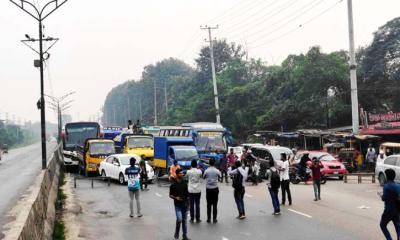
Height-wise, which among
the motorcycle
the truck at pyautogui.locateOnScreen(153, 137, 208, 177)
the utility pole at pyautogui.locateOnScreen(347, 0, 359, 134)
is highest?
the utility pole at pyautogui.locateOnScreen(347, 0, 359, 134)

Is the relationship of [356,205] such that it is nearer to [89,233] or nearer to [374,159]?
[89,233]

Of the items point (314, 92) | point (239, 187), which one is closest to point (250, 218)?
point (239, 187)

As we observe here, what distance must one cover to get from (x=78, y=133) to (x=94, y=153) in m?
6.77

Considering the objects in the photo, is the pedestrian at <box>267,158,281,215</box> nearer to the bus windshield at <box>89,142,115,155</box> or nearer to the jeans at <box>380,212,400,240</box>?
the jeans at <box>380,212,400,240</box>

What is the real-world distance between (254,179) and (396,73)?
2686 cm

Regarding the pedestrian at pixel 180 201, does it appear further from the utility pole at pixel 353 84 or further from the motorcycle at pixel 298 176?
the utility pole at pixel 353 84

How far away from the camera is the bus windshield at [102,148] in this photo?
108ft

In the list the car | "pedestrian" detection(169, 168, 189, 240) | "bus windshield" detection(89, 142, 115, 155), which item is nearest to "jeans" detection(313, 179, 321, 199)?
the car

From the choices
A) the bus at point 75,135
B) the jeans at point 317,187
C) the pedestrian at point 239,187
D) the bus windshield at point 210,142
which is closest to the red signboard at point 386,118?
the bus windshield at point 210,142

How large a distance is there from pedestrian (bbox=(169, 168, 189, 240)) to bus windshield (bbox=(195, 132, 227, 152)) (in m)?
17.9

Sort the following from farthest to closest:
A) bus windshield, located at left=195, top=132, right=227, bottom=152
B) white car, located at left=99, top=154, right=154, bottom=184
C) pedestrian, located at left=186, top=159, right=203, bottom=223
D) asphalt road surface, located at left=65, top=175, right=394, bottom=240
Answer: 1. bus windshield, located at left=195, top=132, right=227, bottom=152
2. white car, located at left=99, top=154, right=154, bottom=184
3. pedestrian, located at left=186, top=159, right=203, bottom=223
4. asphalt road surface, located at left=65, top=175, right=394, bottom=240

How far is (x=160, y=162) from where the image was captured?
93.6 feet

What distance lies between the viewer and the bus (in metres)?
37.7

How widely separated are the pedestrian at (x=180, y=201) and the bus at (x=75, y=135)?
25.6 meters
